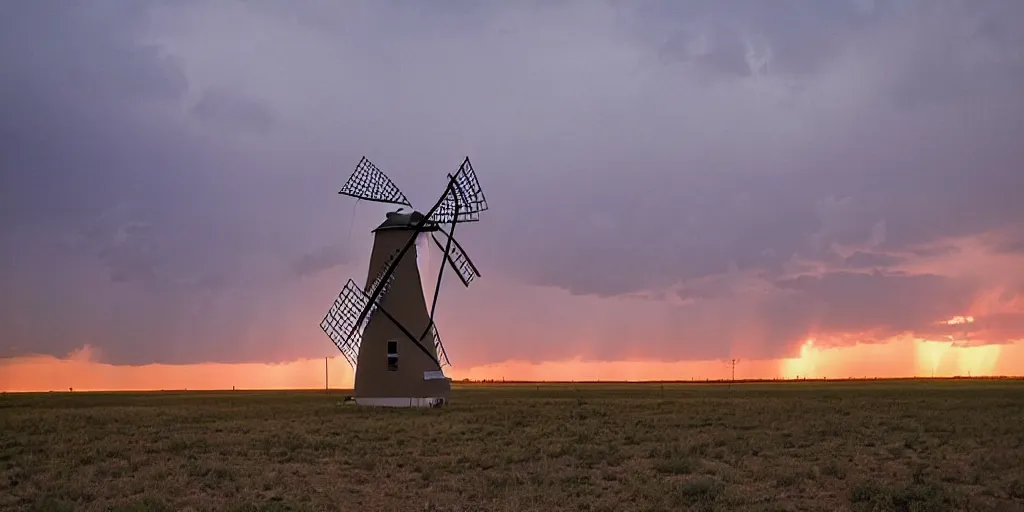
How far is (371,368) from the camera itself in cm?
5009

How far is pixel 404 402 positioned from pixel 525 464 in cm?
2629

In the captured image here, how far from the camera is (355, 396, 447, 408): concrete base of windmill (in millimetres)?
49156

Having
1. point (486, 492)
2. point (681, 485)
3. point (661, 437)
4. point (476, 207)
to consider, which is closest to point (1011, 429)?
point (661, 437)

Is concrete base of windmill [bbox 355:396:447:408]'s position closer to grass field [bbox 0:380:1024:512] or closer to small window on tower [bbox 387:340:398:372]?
small window on tower [bbox 387:340:398:372]

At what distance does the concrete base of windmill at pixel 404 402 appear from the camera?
49.2 m

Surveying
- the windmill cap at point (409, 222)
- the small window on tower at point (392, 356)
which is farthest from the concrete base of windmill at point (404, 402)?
the windmill cap at point (409, 222)

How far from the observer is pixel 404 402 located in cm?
4931

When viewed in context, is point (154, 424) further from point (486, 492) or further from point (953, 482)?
point (953, 482)

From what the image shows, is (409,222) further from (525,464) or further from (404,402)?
(525,464)

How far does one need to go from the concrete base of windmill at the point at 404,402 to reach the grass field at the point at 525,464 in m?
10.2

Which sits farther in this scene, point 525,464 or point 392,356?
point 392,356

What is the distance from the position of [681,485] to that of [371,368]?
3266cm

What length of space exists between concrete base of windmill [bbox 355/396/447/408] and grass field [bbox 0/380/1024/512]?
33.5ft

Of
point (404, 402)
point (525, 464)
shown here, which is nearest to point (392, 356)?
point (404, 402)
